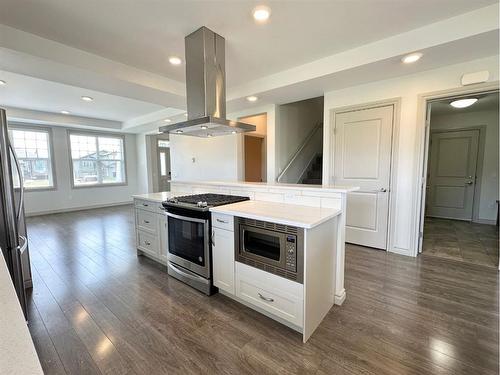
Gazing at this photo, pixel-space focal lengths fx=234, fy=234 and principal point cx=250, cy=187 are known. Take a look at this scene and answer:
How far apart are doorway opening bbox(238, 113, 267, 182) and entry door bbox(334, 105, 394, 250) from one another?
2.77 m

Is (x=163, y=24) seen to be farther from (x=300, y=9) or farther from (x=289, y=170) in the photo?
(x=289, y=170)

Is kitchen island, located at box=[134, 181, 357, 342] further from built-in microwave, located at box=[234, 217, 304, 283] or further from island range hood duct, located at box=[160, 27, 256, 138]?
island range hood duct, located at box=[160, 27, 256, 138]

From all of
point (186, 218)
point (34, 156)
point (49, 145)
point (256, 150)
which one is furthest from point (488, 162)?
point (34, 156)

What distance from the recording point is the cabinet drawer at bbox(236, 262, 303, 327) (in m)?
1.74

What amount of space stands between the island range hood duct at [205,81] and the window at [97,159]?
610 cm

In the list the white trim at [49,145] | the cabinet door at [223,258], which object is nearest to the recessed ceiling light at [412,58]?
the cabinet door at [223,258]

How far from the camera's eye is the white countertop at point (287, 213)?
171cm

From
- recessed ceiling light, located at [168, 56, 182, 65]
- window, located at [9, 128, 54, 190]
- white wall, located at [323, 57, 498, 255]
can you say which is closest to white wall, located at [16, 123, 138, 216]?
window, located at [9, 128, 54, 190]

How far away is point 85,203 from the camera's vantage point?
7164mm

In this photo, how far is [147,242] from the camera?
3.20 meters

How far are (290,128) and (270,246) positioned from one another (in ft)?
12.0

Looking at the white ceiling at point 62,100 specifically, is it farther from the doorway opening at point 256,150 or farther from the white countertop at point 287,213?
the white countertop at point 287,213

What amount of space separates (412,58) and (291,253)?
103 inches

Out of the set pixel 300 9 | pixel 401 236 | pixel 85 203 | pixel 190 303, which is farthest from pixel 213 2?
pixel 85 203
